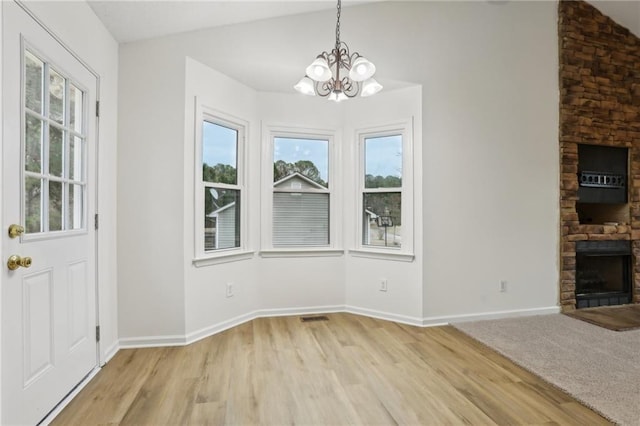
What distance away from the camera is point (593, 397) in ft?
7.07

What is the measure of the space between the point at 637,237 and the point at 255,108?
482 centimetres

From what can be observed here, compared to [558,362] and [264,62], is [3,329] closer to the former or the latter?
[264,62]

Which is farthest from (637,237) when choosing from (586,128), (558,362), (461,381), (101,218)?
(101,218)

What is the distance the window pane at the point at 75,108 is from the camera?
2.27 metres

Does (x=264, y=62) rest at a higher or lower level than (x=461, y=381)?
higher

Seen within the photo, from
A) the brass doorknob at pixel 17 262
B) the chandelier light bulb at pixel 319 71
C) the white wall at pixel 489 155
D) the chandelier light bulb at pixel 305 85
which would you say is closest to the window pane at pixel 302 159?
the white wall at pixel 489 155

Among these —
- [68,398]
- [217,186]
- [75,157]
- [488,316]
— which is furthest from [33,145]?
[488,316]

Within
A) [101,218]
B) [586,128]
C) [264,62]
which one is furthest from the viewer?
[586,128]

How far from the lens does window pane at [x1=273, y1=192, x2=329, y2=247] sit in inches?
156

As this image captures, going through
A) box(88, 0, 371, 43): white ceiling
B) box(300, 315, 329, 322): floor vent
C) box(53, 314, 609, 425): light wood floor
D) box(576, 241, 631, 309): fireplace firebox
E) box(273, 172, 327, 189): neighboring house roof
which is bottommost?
box(53, 314, 609, 425): light wood floor

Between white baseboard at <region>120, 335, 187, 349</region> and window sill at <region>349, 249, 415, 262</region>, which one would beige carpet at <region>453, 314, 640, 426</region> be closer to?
window sill at <region>349, 249, 415, 262</region>

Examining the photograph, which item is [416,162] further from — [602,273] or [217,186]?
[602,273]

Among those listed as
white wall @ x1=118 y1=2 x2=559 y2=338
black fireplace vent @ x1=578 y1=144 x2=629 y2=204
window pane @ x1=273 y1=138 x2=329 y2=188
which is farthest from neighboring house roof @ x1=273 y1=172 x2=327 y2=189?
black fireplace vent @ x1=578 y1=144 x2=629 y2=204

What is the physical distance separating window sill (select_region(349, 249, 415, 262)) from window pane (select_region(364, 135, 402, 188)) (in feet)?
2.39
